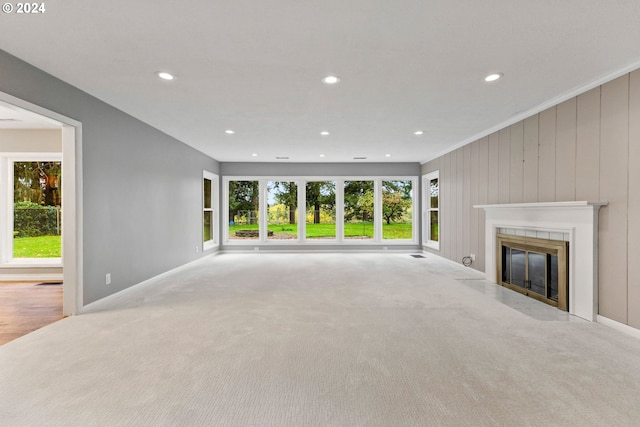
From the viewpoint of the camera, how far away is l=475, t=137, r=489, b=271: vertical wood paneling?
516cm

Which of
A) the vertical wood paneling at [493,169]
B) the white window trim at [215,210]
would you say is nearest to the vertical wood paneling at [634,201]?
the vertical wood paneling at [493,169]

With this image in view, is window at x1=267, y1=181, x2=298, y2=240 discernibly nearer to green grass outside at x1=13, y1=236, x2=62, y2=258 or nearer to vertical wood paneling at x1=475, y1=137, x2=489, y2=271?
green grass outside at x1=13, y1=236, x2=62, y2=258

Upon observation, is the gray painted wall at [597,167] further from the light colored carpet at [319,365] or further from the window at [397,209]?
the window at [397,209]

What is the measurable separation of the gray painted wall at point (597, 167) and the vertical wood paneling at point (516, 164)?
14 millimetres

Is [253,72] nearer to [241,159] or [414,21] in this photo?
[414,21]

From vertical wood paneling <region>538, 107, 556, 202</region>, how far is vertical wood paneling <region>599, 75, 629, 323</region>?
0.63 metres

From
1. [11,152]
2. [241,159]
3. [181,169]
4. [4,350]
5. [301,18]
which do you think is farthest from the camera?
[241,159]

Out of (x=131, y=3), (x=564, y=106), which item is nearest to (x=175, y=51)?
(x=131, y=3)

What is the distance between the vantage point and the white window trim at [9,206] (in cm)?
511

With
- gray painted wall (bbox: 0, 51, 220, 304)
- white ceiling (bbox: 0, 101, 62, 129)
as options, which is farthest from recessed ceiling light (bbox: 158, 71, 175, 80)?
white ceiling (bbox: 0, 101, 62, 129)

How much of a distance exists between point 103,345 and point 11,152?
477 cm

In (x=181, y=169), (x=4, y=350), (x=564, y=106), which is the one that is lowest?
(x=4, y=350)

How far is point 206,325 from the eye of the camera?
300 centimetres

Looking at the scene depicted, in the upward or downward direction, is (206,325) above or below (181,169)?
below
